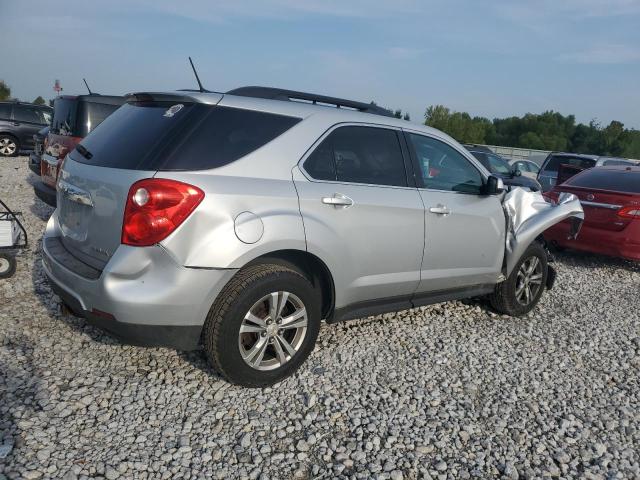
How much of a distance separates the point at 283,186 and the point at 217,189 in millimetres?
437

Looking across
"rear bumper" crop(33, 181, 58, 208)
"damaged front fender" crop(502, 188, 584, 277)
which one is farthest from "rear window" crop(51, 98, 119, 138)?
"damaged front fender" crop(502, 188, 584, 277)

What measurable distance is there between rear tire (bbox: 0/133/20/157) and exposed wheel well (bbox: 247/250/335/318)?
15.9 meters

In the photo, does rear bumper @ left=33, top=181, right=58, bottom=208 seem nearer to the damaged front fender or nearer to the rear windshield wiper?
the rear windshield wiper

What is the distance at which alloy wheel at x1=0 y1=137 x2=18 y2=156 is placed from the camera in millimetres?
16312

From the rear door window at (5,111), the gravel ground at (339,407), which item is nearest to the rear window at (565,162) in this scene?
the gravel ground at (339,407)

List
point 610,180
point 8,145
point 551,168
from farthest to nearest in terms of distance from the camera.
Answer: point 8,145 < point 551,168 < point 610,180

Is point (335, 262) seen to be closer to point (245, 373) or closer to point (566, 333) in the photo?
point (245, 373)

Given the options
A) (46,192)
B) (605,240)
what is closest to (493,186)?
(605,240)

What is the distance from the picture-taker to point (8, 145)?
16.4 meters

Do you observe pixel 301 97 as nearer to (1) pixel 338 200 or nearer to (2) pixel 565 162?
(1) pixel 338 200

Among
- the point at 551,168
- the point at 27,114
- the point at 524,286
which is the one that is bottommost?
the point at 27,114

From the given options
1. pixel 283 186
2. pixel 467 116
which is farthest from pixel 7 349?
pixel 467 116

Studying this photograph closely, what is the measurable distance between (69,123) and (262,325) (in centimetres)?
536

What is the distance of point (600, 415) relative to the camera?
11.5 ft
